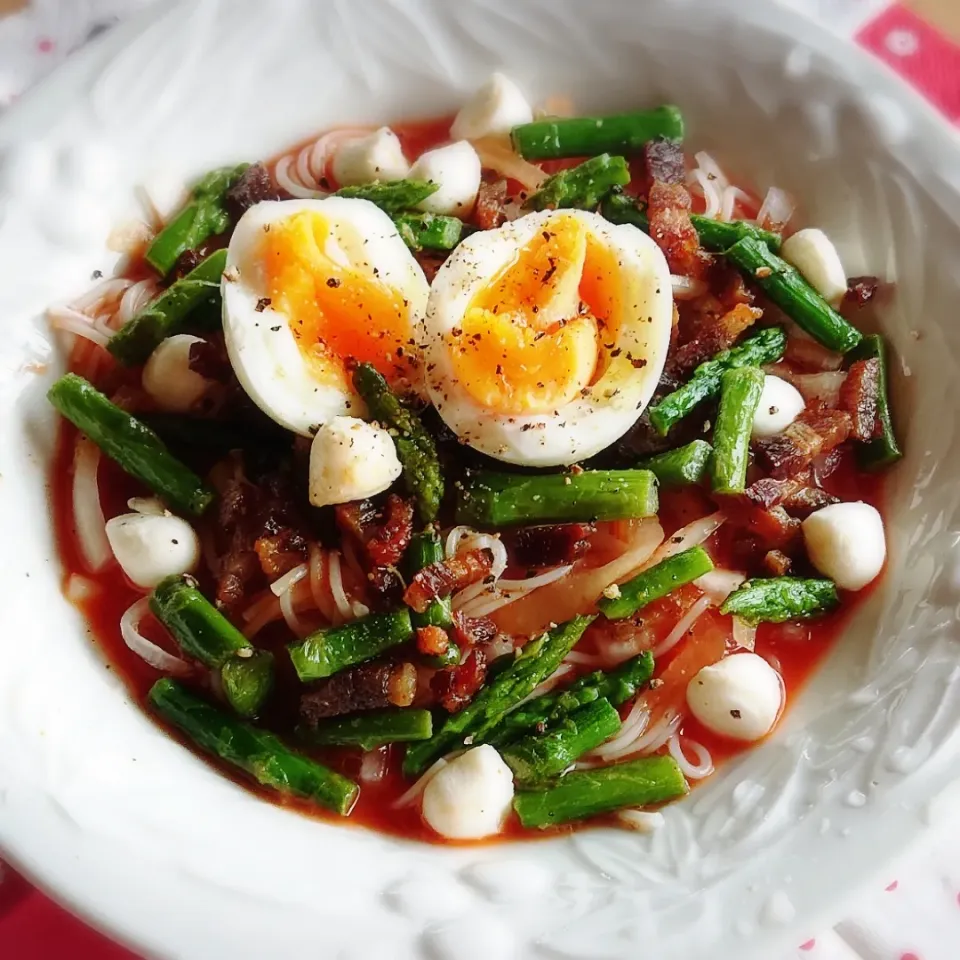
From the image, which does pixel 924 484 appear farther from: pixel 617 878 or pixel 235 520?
pixel 235 520

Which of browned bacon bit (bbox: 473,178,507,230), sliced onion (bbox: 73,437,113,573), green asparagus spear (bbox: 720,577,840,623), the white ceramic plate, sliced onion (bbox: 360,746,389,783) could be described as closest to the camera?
the white ceramic plate

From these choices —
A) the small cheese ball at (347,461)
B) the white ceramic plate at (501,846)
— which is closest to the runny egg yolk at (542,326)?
the small cheese ball at (347,461)

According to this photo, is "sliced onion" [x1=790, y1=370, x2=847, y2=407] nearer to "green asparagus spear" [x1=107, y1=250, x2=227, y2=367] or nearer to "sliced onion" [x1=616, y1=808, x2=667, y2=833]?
"sliced onion" [x1=616, y1=808, x2=667, y2=833]

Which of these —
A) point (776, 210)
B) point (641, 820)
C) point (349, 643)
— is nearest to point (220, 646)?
point (349, 643)

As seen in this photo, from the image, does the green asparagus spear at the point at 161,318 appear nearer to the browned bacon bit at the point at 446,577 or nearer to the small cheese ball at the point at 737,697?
the browned bacon bit at the point at 446,577

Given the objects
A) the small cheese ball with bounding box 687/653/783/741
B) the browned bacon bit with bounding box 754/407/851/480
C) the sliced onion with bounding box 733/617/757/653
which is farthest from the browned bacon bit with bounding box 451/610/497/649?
the browned bacon bit with bounding box 754/407/851/480
